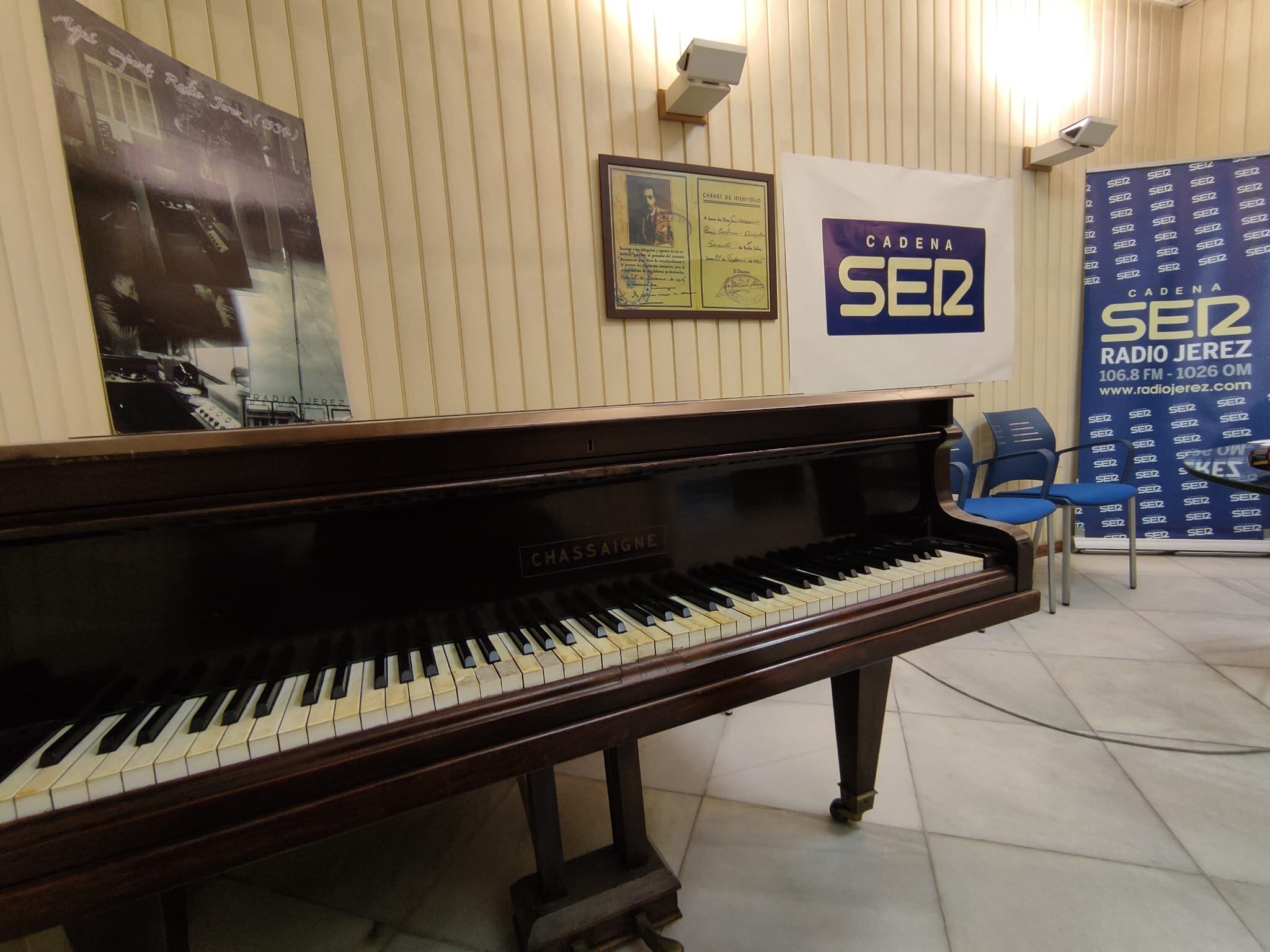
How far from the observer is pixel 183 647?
758mm

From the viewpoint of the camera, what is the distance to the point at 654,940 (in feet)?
3.56

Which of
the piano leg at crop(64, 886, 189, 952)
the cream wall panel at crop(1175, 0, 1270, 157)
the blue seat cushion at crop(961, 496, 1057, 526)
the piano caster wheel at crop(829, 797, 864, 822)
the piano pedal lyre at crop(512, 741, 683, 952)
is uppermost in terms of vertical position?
the cream wall panel at crop(1175, 0, 1270, 157)

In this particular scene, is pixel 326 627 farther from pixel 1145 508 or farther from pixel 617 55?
pixel 1145 508

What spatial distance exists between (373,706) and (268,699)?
15cm

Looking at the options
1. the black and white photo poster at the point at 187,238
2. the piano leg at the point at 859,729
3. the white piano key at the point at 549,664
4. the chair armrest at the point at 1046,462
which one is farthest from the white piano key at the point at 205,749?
the chair armrest at the point at 1046,462

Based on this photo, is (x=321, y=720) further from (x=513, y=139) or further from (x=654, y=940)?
(x=513, y=139)

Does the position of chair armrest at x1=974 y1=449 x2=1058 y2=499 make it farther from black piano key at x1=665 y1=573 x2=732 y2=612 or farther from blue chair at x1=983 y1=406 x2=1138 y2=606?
black piano key at x1=665 y1=573 x2=732 y2=612

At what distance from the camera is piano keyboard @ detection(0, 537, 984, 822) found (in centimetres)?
60

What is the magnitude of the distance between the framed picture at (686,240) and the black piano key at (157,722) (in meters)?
1.96

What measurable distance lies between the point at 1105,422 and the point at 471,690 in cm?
427

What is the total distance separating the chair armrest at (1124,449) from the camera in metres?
3.04

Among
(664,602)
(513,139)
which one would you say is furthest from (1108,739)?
(513,139)

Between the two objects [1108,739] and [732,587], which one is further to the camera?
[1108,739]

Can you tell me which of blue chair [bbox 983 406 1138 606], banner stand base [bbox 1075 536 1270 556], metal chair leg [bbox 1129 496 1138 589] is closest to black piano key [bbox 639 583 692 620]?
blue chair [bbox 983 406 1138 606]
